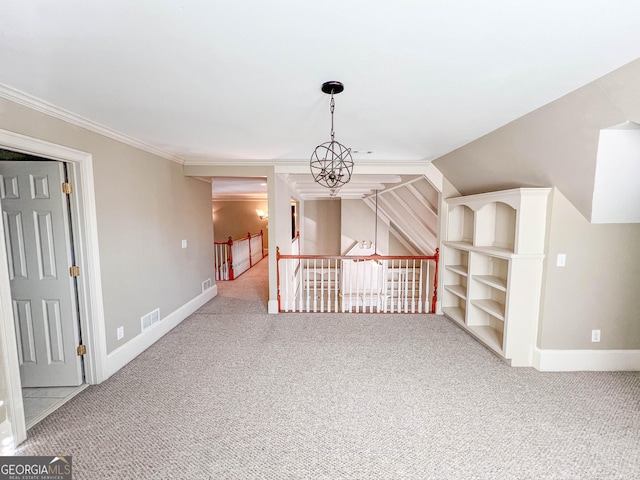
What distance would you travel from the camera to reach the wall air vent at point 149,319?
316cm

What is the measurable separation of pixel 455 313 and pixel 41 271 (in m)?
4.77

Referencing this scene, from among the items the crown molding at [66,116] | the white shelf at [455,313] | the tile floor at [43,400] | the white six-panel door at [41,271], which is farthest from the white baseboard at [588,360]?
the crown molding at [66,116]

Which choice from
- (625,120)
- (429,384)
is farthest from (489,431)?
(625,120)

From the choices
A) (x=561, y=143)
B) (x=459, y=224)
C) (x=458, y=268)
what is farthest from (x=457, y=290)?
(x=561, y=143)

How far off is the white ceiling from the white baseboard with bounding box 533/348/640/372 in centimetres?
235

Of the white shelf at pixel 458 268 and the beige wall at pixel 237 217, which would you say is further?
the beige wall at pixel 237 217

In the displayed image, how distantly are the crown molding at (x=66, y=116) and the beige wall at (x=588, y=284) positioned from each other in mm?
4265

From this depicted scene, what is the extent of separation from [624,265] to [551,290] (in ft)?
2.15

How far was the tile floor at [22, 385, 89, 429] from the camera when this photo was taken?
210 centimetres

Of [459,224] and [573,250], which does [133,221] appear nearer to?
[459,224]

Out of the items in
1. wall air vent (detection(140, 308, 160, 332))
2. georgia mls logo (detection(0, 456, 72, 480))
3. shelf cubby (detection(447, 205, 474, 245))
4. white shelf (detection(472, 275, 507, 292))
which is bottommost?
georgia mls logo (detection(0, 456, 72, 480))

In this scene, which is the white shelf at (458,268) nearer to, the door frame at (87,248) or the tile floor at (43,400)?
the door frame at (87,248)

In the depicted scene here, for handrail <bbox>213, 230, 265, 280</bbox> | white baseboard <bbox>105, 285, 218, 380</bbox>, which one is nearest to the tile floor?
white baseboard <bbox>105, 285, 218, 380</bbox>

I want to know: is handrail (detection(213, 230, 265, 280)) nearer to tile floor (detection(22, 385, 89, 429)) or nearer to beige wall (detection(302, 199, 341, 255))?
beige wall (detection(302, 199, 341, 255))
